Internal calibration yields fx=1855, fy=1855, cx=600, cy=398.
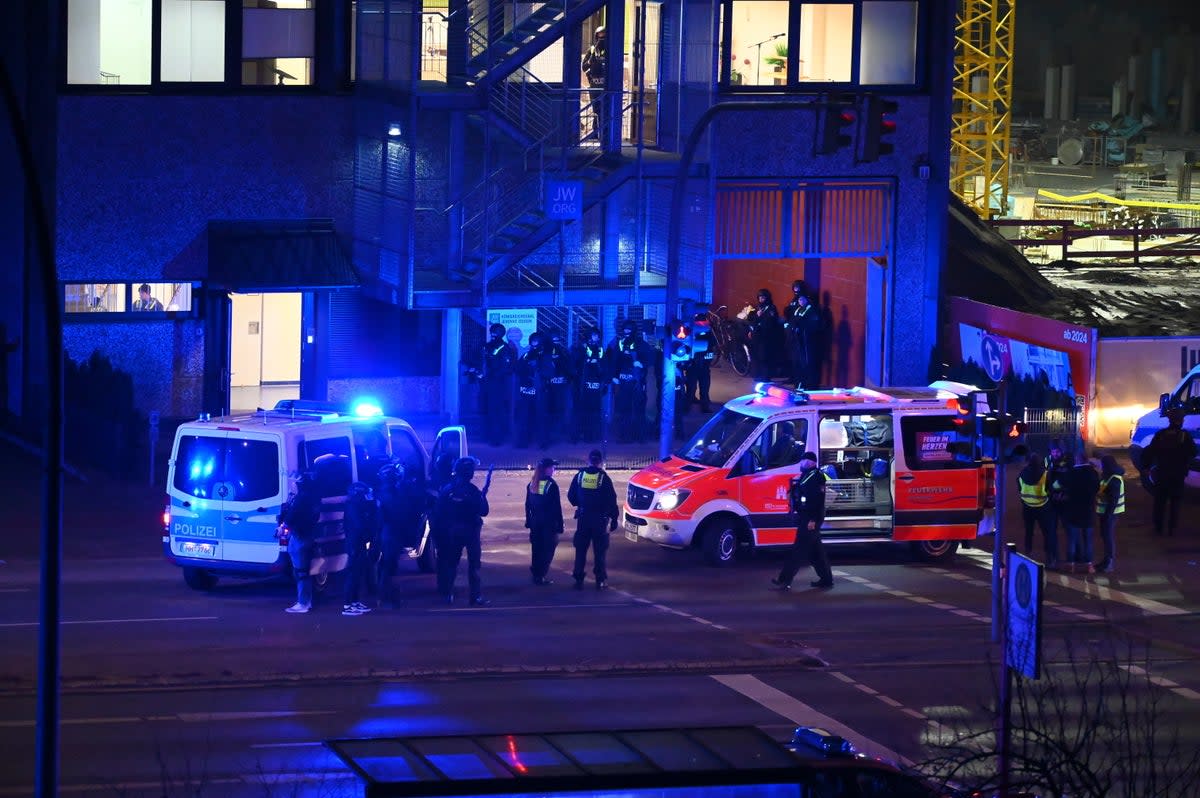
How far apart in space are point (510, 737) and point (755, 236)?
24.8 metres

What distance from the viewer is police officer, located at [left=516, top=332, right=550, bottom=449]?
98.9 feet

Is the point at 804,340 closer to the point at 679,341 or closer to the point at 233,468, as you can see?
the point at 679,341


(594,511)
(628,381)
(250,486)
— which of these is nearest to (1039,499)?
(594,511)

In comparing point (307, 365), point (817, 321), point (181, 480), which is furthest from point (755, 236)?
point (181, 480)

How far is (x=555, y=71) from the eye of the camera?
33.2 m

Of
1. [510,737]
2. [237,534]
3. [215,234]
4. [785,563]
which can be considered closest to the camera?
[510,737]

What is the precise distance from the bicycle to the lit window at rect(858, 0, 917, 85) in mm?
6099

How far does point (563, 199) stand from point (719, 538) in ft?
31.3

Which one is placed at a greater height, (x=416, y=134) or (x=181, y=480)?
(x=416, y=134)

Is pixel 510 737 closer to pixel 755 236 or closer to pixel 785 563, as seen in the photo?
pixel 785 563

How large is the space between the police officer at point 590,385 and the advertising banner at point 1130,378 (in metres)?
8.29

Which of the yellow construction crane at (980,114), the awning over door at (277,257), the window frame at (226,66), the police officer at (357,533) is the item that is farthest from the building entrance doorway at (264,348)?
the yellow construction crane at (980,114)

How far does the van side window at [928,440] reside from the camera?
22828mm

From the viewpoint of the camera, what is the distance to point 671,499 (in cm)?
2247
